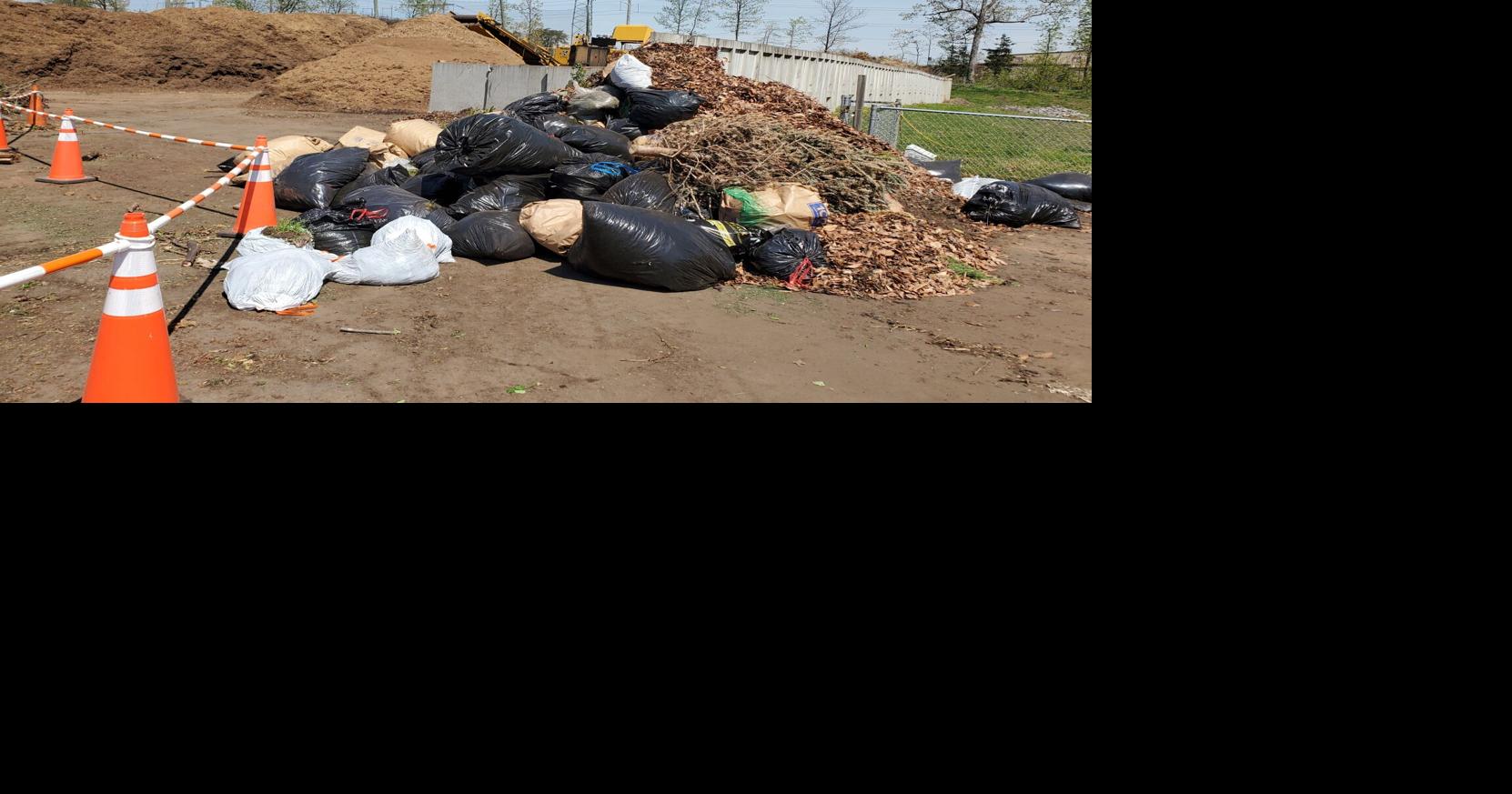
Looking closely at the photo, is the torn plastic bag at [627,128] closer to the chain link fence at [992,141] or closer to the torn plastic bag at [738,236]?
the torn plastic bag at [738,236]

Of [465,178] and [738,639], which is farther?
[465,178]

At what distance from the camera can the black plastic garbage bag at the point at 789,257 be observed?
23.8 feet

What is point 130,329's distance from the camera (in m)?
3.51

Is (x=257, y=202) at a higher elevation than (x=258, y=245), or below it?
higher

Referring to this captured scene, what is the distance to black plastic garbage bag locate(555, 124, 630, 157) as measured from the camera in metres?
8.88

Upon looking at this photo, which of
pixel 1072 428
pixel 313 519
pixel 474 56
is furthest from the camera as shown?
pixel 474 56

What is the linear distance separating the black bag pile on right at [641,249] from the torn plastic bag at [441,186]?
7.12 feet

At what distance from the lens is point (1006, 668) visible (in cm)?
257

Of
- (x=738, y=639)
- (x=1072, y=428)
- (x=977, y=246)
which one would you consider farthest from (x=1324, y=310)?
(x=977, y=246)

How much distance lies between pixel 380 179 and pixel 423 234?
2100 mm

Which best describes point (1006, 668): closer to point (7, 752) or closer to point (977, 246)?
point (7, 752)

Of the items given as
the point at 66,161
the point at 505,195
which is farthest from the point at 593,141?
the point at 66,161

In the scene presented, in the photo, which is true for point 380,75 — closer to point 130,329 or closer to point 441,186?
point 441,186

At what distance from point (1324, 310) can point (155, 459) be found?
4.00m
